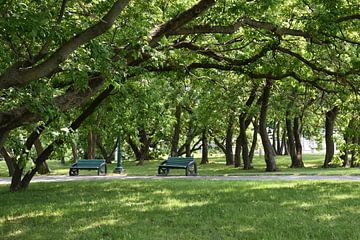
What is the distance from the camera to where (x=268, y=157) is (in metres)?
23.8

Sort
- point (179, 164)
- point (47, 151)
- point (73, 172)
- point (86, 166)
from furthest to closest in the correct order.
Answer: point (73, 172)
point (86, 166)
point (179, 164)
point (47, 151)

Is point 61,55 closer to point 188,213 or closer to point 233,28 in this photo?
point 188,213

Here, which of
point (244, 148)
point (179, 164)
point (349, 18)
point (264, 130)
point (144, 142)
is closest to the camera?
point (349, 18)

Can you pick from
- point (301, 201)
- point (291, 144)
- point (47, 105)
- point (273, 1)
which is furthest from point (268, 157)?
point (47, 105)

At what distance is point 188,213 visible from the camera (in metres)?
8.24

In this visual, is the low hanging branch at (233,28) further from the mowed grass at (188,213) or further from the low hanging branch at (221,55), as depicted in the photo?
the mowed grass at (188,213)

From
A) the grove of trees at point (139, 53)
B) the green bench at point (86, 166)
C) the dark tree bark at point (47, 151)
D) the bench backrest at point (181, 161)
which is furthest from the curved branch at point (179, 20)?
the green bench at point (86, 166)

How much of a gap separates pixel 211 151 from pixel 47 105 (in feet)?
150

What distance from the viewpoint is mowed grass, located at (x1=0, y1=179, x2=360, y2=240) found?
6.64 metres

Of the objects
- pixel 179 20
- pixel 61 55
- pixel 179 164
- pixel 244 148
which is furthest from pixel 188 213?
pixel 244 148

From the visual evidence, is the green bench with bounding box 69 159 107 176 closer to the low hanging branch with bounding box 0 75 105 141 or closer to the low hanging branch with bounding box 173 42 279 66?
the low hanging branch with bounding box 173 42 279 66

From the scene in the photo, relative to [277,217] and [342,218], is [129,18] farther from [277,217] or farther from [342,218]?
[342,218]

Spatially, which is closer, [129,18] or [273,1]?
[273,1]

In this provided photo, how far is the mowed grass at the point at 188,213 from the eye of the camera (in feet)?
21.8
